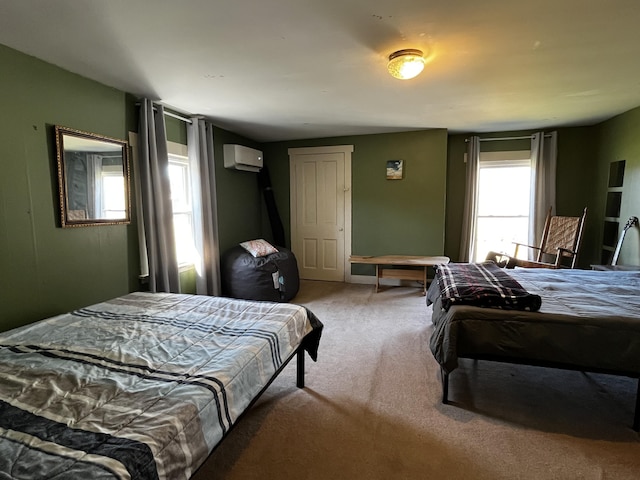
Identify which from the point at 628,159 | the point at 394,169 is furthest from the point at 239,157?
the point at 628,159

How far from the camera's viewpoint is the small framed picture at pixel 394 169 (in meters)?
4.74

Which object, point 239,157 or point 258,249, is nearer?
point 258,249

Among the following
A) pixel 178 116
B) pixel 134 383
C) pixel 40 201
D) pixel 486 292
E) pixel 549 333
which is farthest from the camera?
pixel 178 116

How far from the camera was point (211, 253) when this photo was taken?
3885 mm


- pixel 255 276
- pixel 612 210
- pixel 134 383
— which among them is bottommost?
pixel 255 276

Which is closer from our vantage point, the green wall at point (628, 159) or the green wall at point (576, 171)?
the green wall at point (628, 159)

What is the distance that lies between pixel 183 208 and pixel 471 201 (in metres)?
3.92

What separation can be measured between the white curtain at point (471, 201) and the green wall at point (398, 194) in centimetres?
44

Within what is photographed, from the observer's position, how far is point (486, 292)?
2.06 meters

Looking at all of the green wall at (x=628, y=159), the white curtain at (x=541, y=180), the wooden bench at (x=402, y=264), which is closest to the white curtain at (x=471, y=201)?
the wooden bench at (x=402, y=264)

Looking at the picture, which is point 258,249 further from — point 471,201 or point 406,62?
point 471,201

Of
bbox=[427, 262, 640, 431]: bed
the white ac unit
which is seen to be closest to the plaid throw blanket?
bbox=[427, 262, 640, 431]: bed

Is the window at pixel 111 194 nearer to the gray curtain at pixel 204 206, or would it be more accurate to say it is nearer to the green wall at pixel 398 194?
the gray curtain at pixel 204 206

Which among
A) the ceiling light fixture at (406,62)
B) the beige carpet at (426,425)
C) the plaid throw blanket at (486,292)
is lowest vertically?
the beige carpet at (426,425)
